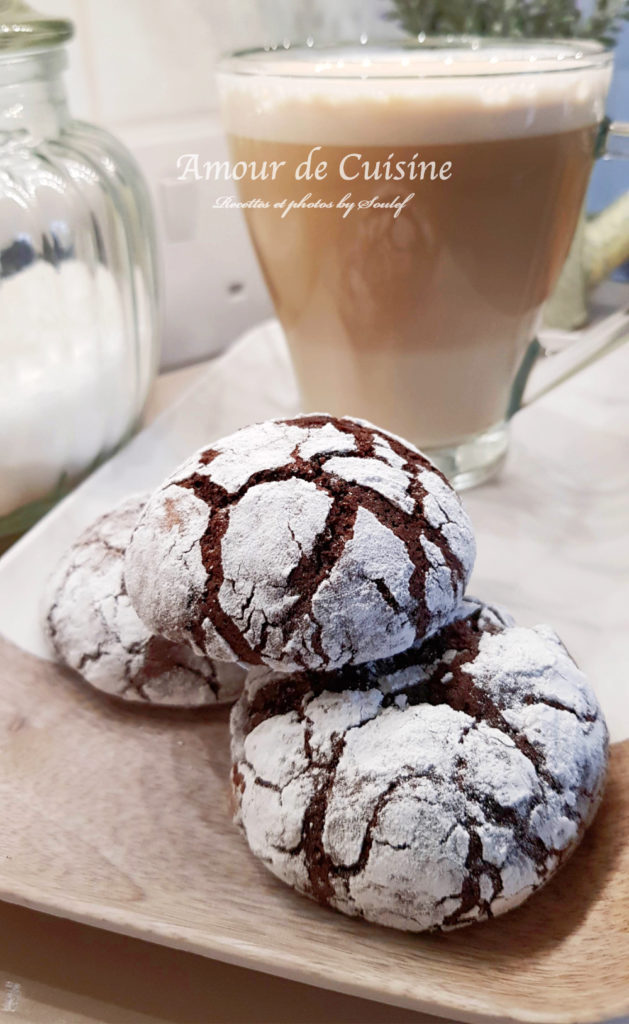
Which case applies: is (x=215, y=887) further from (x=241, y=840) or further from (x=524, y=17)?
(x=524, y=17)

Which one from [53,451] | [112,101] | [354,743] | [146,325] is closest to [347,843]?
[354,743]

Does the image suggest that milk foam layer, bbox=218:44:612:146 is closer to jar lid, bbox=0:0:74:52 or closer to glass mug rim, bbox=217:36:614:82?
glass mug rim, bbox=217:36:614:82

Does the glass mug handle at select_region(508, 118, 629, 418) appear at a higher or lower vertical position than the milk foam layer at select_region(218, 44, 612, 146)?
lower

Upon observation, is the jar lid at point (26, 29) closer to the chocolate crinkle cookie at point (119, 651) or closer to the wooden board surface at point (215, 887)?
Answer: the chocolate crinkle cookie at point (119, 651)

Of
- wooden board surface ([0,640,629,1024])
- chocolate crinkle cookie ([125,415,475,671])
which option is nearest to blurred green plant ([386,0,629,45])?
chocolate crinkle cookie ([125,415,475,671])

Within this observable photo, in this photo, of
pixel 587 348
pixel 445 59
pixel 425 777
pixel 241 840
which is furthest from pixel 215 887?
pixel 445 59

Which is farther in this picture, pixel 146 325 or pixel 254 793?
pixel 146 325

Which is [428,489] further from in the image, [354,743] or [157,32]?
[157,32]

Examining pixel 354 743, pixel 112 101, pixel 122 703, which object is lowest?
pixel 122 703

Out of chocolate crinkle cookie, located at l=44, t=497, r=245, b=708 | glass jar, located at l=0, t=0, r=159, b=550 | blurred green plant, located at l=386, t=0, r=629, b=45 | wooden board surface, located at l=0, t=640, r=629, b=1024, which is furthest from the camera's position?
blurred green plant, located at l=386, t=0, r=629, b=45
